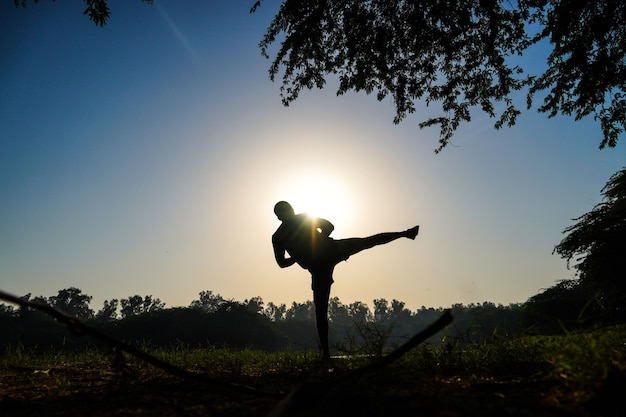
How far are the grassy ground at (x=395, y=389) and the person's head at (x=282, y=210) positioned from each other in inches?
91.2

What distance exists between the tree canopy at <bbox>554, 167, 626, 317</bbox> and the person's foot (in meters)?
8.94

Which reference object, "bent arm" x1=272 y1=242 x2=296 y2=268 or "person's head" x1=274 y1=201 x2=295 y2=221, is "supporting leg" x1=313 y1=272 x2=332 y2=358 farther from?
"person's head" x1=274 y1=201 x2=295 y2=221

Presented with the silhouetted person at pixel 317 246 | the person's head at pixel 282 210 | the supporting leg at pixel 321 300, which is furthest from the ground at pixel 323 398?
the person's head at pixel 282 210

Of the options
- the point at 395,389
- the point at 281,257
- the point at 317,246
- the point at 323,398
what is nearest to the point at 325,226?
the point at 317,246

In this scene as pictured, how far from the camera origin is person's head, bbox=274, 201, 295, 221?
529 centimetres

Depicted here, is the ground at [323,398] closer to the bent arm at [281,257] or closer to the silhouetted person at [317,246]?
the silhouetted person at [317,246]

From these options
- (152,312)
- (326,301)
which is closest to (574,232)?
(326,301)

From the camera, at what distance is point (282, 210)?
5293mm

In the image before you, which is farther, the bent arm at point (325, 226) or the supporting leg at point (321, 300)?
the bent arm at point (325, 226)

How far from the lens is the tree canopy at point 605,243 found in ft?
34.4

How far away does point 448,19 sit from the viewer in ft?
19.2

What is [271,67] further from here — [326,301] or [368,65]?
[326,301]

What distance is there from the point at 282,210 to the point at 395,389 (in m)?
3.48

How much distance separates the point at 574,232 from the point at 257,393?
43.9ft
